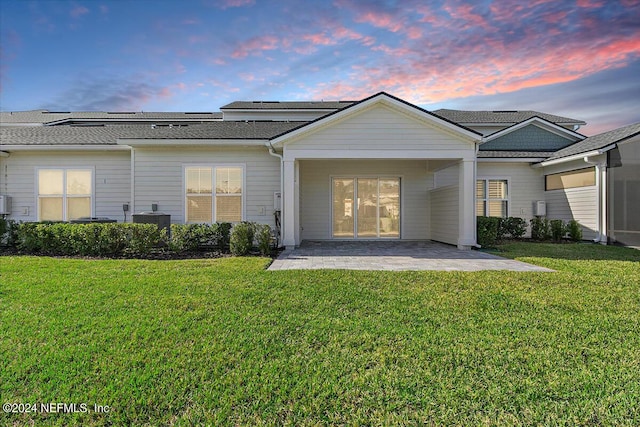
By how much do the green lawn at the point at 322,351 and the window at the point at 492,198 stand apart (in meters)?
8.08

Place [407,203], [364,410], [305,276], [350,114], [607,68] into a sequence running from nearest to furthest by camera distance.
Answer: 1. [364,410]
2. [305,276]
3. [350,114]
4. [607,68]
5. [407,203]

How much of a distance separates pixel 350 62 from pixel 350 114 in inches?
129

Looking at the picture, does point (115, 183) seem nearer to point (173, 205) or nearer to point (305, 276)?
point (173, 205)

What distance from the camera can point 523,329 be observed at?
12.3 ft

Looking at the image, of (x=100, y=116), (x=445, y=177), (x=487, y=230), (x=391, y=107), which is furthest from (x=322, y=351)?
(x=100, y=116)

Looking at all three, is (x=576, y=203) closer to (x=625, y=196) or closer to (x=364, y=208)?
(x=625, y=196)

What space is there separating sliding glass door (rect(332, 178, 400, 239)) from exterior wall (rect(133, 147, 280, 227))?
2928mm

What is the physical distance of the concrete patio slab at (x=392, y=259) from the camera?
7219mm

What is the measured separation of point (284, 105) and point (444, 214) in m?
13.0

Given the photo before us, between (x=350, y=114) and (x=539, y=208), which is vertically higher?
(x=350, y=114)

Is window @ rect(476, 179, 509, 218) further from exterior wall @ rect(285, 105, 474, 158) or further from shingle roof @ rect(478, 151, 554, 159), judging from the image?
exterior wall @ rect(285, 105, 474, 158)

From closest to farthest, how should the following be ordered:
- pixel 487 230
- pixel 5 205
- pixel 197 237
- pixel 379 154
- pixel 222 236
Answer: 1. pixel 197 237
2. pixel 222 236
3. pixel 379 154
4. pixel 487 230
5. pixel 5 205

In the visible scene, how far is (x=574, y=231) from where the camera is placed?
38.4 ft

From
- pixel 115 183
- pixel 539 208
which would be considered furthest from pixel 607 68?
pixel 115 183
